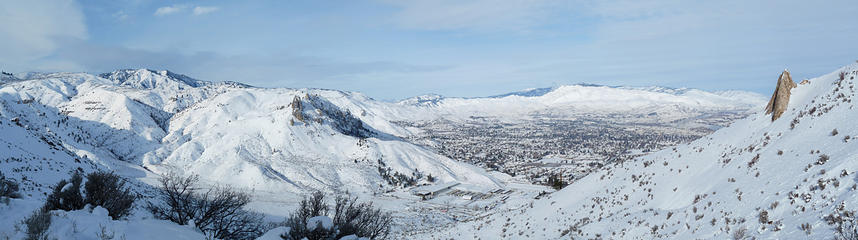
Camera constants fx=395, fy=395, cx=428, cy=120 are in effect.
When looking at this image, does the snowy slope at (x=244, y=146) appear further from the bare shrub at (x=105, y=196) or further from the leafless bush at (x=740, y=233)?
the leafless bush at (x=740, y=233)

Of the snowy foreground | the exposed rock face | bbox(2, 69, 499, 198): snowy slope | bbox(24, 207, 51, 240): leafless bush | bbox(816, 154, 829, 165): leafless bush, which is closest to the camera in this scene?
bbox(24, 207, 51, 240): leafless bush

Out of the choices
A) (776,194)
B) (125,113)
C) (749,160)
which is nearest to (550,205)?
(749,160)

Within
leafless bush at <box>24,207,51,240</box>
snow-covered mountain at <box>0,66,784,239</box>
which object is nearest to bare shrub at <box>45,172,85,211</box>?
leafless bush at <box>24,207,51,240</box>

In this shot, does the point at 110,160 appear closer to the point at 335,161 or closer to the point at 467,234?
the point at 335,161

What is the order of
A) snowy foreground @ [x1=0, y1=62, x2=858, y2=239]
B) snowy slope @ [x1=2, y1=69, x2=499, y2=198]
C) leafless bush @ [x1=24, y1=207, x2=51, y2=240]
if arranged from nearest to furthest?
leafless bush @ [x1=24, y1=207, x2=51, y2=240] → snowy foreground @ [x1=0, y1=62, x2=858, y2=239] → snowy slope @ [x1=2, y1=69, x2=499, y2=198]

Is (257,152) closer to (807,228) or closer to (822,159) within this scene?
(822,159)

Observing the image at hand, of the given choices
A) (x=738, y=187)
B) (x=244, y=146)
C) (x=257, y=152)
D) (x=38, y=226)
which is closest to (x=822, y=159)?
(x=738, y=187)

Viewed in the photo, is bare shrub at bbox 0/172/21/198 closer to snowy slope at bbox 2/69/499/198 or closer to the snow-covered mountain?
the snow-covered mountain

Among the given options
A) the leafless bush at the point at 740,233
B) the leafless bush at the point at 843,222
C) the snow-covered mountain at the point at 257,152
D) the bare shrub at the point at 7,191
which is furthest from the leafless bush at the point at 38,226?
the snow-covered mountain at the point at 257,152
